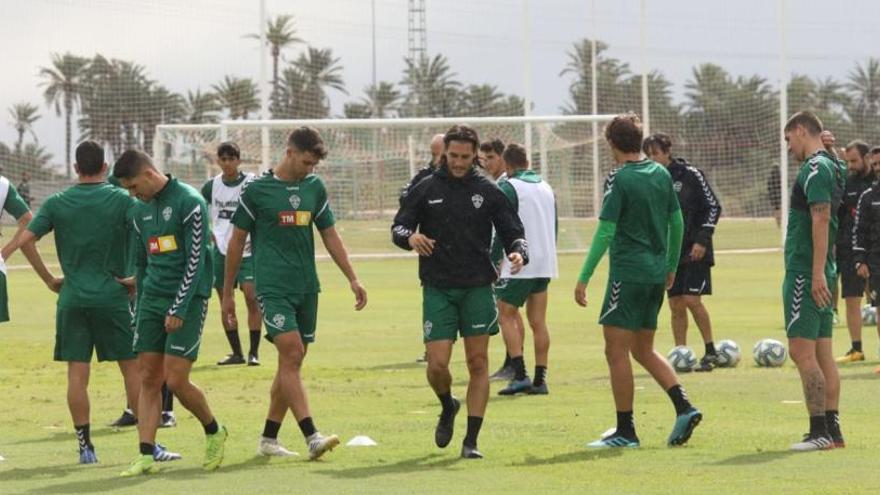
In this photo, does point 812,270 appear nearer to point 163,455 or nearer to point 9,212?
point 163,455

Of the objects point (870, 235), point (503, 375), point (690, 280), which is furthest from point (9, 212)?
point (870, 235)

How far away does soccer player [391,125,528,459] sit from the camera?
38.3 ft

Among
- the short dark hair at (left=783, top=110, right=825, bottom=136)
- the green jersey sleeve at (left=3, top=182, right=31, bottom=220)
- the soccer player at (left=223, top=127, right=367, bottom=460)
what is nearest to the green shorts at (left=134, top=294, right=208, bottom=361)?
the soccer player at (left=223, top=127, right=367, bottom=460)

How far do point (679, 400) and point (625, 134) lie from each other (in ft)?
5.84

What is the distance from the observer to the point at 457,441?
493 inches

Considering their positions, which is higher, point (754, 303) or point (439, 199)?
point (439, 199)

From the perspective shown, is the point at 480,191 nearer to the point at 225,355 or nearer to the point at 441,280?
the point at 441,280

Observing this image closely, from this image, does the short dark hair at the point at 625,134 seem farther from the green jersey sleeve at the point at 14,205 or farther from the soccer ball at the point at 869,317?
the soccer ball at the point at 869,317

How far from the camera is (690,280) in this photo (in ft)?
58.4

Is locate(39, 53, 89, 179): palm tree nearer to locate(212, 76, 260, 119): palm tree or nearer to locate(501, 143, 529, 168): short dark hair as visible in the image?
locate(212, 76, 260, 119): palm tree

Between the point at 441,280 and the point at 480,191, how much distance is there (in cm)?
62

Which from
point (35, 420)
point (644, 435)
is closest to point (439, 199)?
point (644, 435)

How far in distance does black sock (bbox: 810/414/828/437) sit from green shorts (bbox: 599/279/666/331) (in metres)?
1.22

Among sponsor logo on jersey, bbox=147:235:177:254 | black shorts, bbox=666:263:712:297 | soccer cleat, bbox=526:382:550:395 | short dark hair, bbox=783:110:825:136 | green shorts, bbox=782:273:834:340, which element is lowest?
soccer cleat, bbox=526:382:550:395
